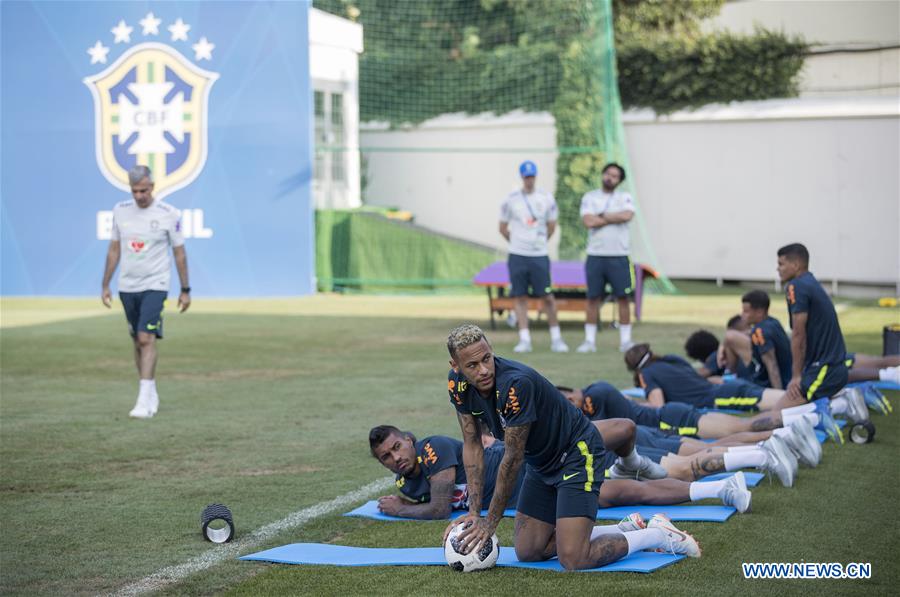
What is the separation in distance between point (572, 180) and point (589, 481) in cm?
2089

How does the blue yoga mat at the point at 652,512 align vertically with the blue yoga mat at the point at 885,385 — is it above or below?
above

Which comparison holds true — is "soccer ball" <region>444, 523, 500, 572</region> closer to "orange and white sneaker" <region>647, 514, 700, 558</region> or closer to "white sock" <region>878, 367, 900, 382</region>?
"orange and white sneaker" <region>647, 514, 700, 558</region>

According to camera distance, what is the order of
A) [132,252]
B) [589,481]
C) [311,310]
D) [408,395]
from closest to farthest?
[589,481], [132,252], [408,395], [311,310]

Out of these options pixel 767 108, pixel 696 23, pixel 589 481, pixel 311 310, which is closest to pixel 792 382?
pixel 589 481

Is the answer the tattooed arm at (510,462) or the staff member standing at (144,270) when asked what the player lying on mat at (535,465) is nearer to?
the tattooed arm at (510,462)

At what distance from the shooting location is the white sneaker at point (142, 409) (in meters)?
10.1

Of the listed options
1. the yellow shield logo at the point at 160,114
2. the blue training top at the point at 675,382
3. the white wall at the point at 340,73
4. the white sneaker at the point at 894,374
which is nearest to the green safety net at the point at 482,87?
the white wall at the point at 340,73

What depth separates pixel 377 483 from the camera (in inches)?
299

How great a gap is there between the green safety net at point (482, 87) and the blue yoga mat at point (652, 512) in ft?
57.5

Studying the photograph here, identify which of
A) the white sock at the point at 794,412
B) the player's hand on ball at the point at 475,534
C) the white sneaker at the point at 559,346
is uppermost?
the player's hand on ball at the point at 475,534

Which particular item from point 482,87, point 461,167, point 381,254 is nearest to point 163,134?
point 381,254

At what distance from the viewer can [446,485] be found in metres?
6.57

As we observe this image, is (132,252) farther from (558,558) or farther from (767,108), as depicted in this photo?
(767,108)

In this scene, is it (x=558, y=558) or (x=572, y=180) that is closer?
(x=558, y=558)
